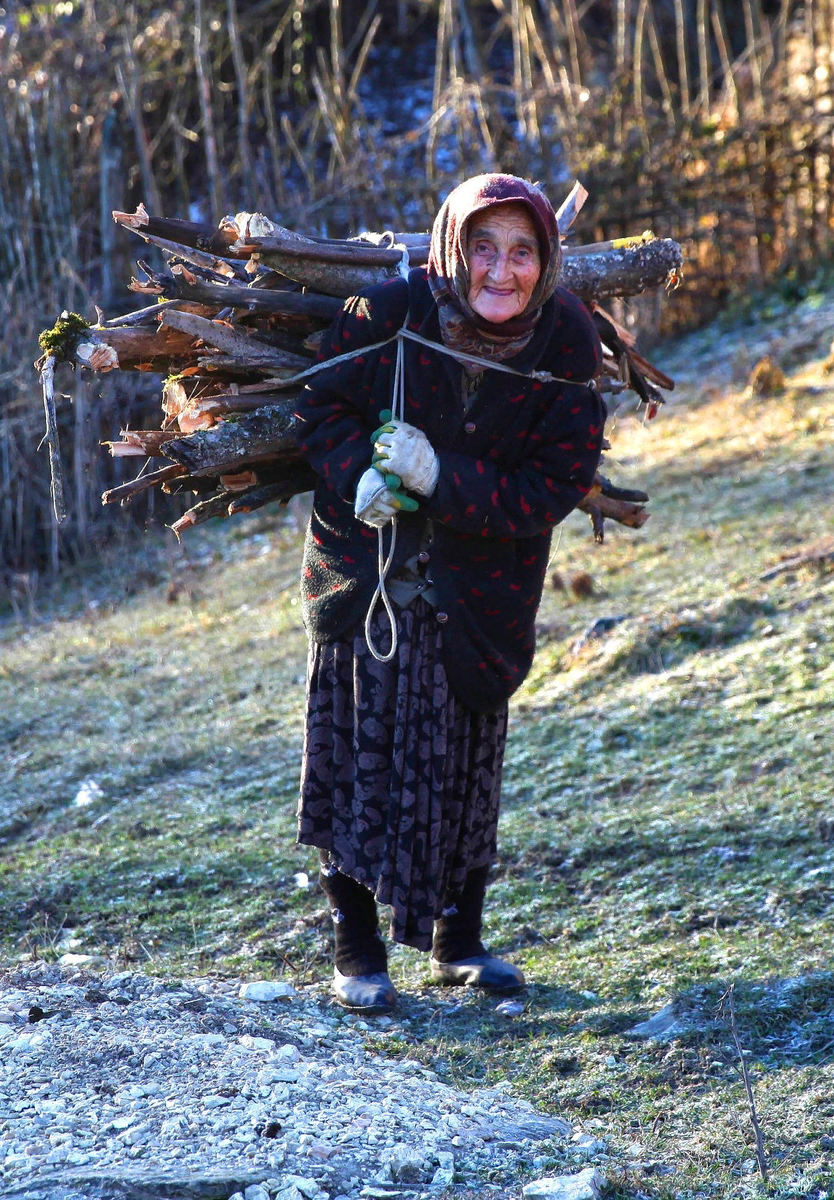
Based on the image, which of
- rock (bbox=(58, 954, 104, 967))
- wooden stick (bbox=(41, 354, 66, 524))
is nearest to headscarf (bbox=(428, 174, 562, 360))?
wooden stick (bbox=(41, 354, 66, 524))

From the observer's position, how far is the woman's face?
2594 millimetres

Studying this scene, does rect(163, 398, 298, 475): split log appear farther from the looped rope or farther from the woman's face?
the woman's face

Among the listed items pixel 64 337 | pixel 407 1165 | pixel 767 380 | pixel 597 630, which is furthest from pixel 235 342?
pixel 767 380

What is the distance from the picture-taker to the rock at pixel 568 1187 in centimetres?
215

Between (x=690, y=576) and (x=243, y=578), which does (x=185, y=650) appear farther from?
(x=690, y=576)

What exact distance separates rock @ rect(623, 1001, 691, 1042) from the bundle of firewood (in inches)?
59.7

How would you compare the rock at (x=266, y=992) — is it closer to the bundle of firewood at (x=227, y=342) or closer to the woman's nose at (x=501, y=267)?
the bundle of firewood at (x=227, y=342)

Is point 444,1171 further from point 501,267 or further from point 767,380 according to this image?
point 767,380

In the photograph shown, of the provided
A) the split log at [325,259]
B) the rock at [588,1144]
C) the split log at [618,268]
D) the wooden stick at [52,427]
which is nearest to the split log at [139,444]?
the wooden stick at [52,427]

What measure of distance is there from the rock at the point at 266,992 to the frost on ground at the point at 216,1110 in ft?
0.49

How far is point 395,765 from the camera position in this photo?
2811mm

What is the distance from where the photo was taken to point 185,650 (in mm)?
6680

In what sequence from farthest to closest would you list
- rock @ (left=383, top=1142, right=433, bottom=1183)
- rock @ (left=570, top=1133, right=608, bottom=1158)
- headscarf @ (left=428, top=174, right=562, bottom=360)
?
headscarf @ (left=428, top=174, right=562, bottom=360), rock @ (left=570, top=1133, right=608, bottom=1158), rock @ (left=383, top=1142, right=433, bottom=1183)

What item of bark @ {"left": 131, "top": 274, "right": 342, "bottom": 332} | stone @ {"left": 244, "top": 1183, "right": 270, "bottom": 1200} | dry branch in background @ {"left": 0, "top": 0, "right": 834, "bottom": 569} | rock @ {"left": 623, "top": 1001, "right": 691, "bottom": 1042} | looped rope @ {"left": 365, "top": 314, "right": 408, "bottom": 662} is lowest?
rock @ {"left": 623, "top": 1001, "right": 691, "bottom": 1042}
